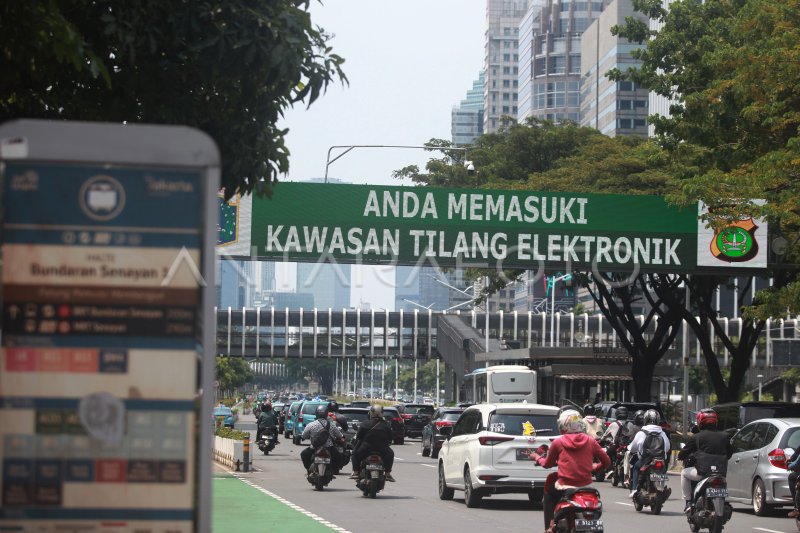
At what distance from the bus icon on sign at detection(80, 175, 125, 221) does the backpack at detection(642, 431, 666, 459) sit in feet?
55.8

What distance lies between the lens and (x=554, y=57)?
18350cm

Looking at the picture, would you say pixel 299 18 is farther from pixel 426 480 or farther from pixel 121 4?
pixel 426 480

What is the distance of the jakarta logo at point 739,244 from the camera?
3734 centimetres

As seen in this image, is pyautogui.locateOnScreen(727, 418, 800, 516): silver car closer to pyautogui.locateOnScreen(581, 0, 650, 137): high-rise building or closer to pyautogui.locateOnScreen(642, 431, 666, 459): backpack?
pyautogui.locateOnScreen(642, 431, 666, 459): backpack

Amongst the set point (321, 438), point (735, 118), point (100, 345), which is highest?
point (735, 118)

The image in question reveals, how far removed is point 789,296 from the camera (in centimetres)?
2914

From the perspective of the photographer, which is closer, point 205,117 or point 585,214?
point 205,117

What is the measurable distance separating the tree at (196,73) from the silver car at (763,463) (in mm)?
11676

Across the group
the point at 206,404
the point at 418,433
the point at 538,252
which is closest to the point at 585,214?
the point at 538,252

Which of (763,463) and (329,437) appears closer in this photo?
(763,463)

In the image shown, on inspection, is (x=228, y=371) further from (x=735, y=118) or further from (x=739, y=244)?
(x=735, y=118)

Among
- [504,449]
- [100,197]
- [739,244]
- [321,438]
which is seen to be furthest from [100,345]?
[739,244]

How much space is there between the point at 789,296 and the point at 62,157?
24.3m

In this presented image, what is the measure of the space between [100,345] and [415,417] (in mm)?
52653
